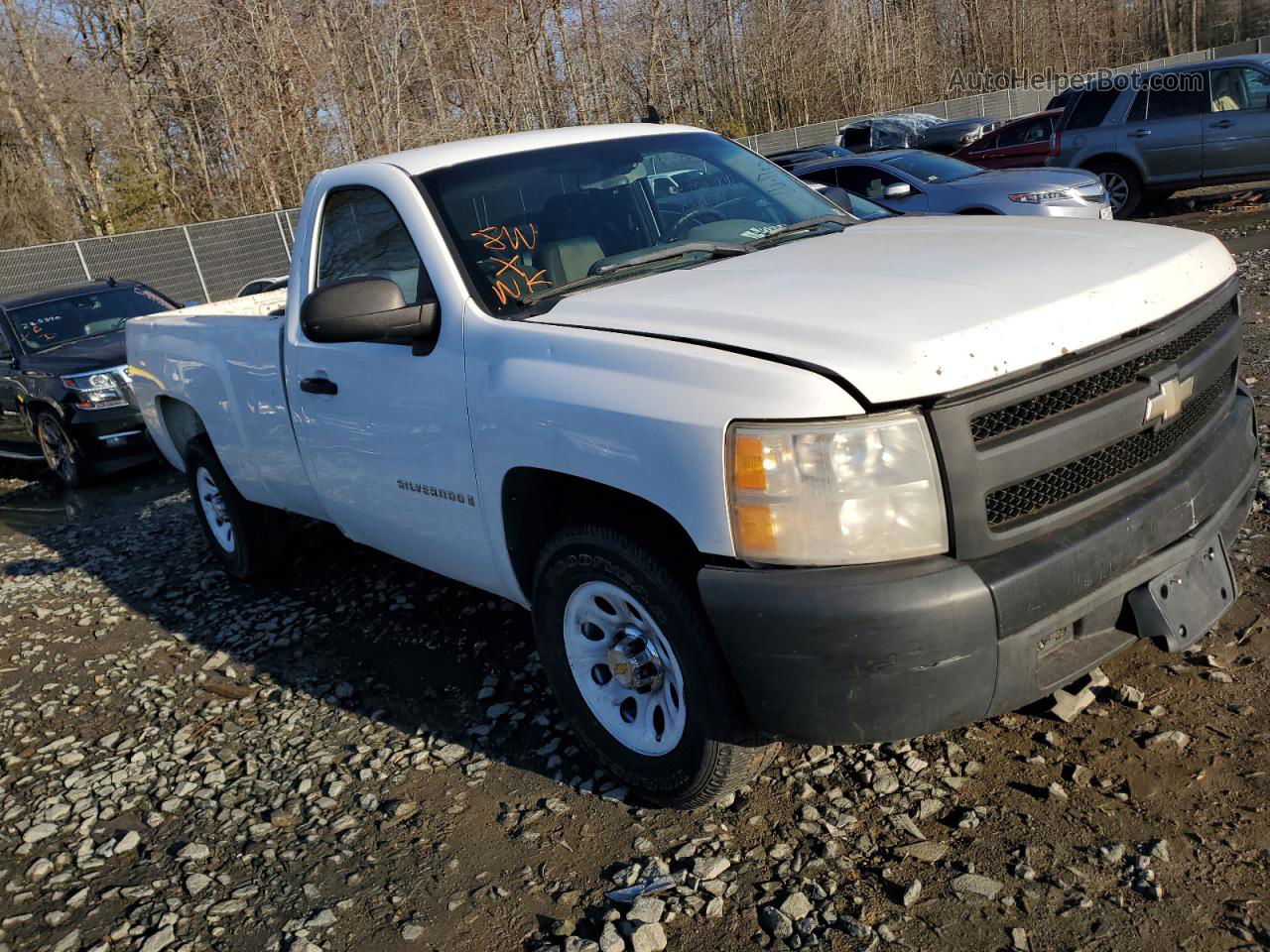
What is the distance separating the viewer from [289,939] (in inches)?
116

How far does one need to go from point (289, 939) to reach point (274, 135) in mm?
26426

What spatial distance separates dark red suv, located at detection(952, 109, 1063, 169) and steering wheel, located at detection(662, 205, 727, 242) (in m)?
13.1

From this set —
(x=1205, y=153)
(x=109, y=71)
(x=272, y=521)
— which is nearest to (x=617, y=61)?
(x=109, y=71)

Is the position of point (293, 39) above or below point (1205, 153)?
above

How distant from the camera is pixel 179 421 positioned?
5977 mm

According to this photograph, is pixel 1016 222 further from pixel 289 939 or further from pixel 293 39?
pixel 293 39

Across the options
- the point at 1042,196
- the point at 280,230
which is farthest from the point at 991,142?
the point at 280,230

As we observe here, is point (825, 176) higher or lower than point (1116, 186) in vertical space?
higher

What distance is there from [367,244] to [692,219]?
1.23 metres

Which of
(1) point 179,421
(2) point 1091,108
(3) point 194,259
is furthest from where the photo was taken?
(3) point 194,259

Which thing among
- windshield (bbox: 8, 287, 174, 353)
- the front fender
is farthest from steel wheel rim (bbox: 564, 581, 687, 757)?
windshield (bbox: 8, 287, 174, 353)

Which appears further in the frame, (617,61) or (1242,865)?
(617,61)

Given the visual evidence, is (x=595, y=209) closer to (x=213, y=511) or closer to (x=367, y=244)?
(x=367, y=244)

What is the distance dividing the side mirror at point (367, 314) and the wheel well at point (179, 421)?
2.56 metres
